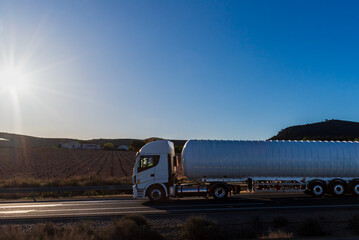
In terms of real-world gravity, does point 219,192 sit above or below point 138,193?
below

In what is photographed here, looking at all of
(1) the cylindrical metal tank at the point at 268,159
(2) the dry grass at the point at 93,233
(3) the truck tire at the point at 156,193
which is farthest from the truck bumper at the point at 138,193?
(2) the dry grass at the point at 93,233

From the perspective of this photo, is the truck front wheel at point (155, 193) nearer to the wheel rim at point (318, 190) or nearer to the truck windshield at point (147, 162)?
the truck windshield at point (147, 162)

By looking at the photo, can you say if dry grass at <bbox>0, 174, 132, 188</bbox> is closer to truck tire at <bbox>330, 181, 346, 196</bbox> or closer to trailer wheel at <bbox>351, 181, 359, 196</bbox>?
truck tire at <bbox>330, 181, 346, 196</bbox>

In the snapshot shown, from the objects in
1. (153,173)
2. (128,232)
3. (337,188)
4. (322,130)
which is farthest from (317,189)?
(322,130)

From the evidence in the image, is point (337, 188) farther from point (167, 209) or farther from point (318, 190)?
point (167, 209)

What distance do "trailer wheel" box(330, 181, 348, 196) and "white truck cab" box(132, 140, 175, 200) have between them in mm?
10283

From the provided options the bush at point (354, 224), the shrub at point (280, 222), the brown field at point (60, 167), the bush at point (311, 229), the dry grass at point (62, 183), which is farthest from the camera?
the brown field at point (60, 167)

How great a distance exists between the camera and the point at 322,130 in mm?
79438

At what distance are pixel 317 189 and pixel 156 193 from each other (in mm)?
10180

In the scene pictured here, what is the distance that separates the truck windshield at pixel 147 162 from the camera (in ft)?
62.8

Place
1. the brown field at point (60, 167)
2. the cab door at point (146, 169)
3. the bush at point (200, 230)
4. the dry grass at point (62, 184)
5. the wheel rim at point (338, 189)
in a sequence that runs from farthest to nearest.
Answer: the brown field at point (60, 167)
the dry grass at point (62, 184)
the wheel rim at point (338, 189)
the cab door at point (146, 169)
the bush at point (200, 230)

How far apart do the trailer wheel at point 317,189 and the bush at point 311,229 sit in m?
9.46

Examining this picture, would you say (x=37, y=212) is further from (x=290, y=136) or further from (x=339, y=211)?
(x=290, y=136)

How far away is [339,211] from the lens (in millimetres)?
14641
